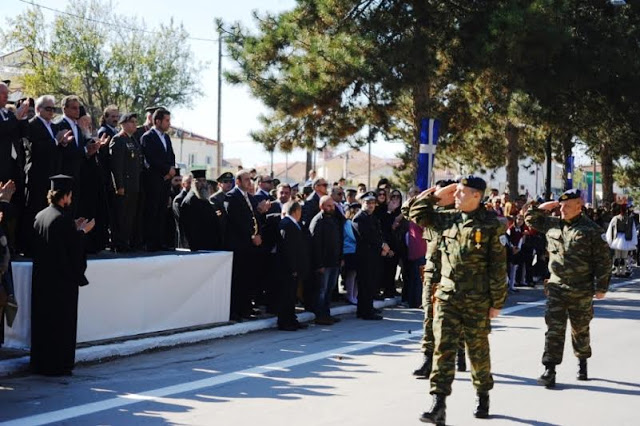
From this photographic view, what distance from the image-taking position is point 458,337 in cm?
748

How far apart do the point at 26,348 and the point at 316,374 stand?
3206mm

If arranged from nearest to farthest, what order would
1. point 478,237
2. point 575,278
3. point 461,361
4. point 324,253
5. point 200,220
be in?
1. point 478,237
2. point 575,278
3. point 461,361
4. point 200,220
5. point 324,253

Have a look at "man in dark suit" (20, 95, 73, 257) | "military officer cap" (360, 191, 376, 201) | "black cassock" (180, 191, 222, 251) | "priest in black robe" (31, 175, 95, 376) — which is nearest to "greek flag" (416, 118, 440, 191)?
"military officer cap" (360, 191, 376, 201)

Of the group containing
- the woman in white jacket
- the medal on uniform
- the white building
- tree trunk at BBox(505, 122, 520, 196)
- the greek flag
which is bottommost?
the medal on uniform

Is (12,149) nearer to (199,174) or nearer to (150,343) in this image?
(150,343)

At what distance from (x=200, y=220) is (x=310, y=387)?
4.62 metres

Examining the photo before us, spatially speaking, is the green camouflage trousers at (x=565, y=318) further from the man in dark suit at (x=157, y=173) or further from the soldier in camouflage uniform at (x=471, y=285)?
the man in dark suit at (x=157, y=173)

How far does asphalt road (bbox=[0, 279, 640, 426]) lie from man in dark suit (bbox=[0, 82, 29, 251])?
2.18 metres

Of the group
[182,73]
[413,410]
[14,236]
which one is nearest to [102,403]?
[413,410]

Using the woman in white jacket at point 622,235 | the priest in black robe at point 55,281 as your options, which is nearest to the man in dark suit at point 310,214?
the priest in black robe at point 55,281

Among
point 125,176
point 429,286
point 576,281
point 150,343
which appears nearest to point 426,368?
point 429,286

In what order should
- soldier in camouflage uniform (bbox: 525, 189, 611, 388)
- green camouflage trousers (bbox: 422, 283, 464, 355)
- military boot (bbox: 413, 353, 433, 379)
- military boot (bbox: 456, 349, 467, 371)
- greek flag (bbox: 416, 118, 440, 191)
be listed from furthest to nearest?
greek flag (bbox: 416, 118, 440, 191) → military boot (bbox: 456, 349, 467, 371) → military boot (bbox: 413, 353, 433, 379) → soldier in camouflage uniform (bbox: 525, 189, 611, 388) → green camouflage trousers (bbox: 422, 283, 464, 355)

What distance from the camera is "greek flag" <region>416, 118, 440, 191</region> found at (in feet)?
53.9

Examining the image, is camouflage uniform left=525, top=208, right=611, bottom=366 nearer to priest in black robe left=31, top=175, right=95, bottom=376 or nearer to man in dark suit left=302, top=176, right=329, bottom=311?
man in dark suit left=302, top=176, right=329, bottom=311
